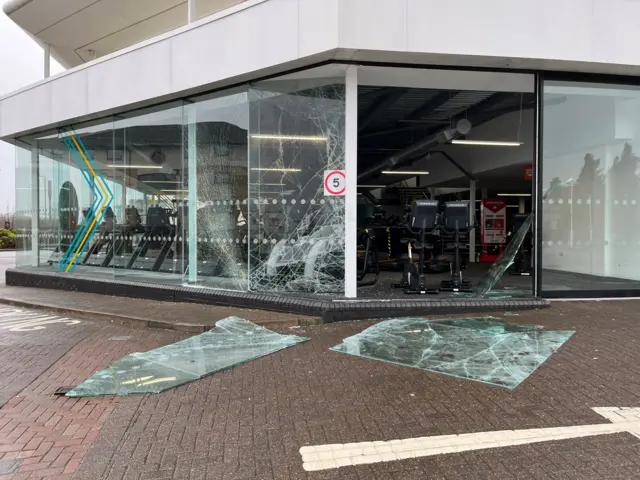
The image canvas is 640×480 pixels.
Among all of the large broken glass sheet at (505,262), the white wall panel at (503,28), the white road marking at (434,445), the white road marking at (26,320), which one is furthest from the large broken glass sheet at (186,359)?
the white wall panel at (503,28)

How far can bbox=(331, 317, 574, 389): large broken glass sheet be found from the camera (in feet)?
14.2

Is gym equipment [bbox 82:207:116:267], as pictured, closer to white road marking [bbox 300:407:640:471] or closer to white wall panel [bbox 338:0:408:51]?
white wall panel [bbox 338:0:408:51]

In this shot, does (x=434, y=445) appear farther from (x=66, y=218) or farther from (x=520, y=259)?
(x=66, y=218)

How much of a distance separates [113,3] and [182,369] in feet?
30.6

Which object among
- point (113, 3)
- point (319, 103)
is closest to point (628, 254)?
point (319, 103)

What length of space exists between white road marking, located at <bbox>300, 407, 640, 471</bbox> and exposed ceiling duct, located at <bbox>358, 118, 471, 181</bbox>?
30.0 feet

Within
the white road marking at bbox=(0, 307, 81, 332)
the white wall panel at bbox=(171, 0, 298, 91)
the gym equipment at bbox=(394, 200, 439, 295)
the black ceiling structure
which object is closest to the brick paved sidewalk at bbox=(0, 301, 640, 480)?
the white road marking at bbox=(0, 307, 81, 332)

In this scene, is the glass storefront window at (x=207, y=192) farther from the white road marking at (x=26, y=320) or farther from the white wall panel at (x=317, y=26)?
the white road marking at (x=26, y=320)

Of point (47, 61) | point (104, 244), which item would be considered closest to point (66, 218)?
point (104, 244)

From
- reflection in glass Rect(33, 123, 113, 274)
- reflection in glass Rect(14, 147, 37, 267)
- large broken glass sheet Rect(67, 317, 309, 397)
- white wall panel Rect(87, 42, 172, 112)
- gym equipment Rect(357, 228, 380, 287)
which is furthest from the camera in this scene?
reflection in glass Rect(14, 147, 37, 267)

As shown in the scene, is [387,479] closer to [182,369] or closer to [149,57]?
[182,369]

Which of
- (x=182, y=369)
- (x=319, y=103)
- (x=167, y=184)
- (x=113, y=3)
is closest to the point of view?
(x=182, y=369)

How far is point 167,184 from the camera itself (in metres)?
9.25

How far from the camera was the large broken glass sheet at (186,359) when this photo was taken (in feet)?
13.5
